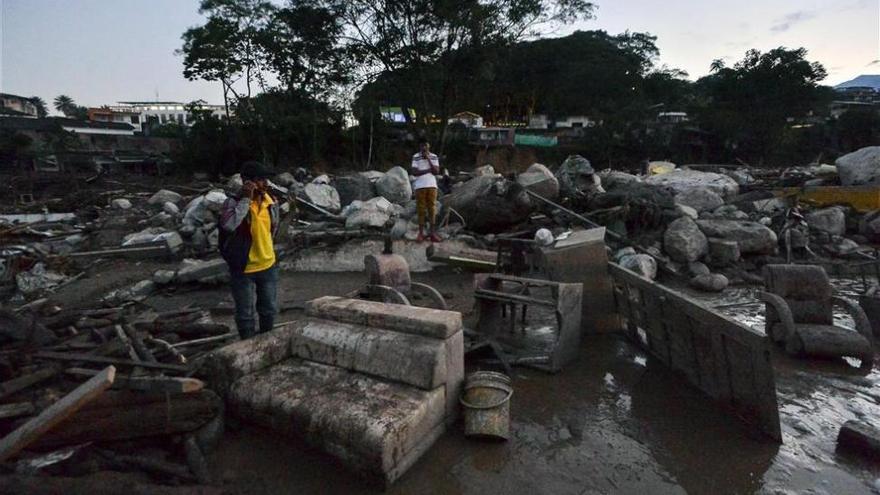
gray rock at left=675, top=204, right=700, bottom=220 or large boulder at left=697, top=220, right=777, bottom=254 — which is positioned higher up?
gray rock at left=675, top=204, right=700, bottom=220

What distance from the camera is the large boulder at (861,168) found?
40.8ft

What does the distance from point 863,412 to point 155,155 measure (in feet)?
99.0

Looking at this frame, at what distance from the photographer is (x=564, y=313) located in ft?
→ 15.6

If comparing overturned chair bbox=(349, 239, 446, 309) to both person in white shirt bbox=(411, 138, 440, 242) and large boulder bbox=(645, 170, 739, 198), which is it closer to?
person in white shirt bbox=(411, 138, 440, 242)

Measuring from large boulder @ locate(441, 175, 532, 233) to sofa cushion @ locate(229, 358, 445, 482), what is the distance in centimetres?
634

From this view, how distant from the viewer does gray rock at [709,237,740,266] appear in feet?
29.8

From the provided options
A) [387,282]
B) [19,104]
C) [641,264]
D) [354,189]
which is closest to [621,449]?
[387,282]

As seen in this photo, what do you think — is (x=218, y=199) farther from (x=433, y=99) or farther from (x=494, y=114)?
(x=494, y=114)

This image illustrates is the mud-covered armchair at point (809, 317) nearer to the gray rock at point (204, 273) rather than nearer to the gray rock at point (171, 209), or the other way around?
the gray rock at point (204, 273)

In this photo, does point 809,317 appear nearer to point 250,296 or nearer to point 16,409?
point 250,296

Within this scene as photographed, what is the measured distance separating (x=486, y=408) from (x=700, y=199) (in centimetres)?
1004

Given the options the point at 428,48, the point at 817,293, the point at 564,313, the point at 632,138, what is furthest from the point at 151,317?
the point at 632,138

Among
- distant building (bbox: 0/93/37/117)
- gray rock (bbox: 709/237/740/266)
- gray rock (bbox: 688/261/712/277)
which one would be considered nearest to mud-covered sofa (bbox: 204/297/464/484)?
gray rock (bbox: 688/261/712/277)

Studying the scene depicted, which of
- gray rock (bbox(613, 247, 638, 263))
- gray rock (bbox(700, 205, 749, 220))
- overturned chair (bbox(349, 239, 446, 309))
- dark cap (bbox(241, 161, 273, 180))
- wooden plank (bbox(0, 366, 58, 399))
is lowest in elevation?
gray rock (bbox(613, 247, 638, 263))
